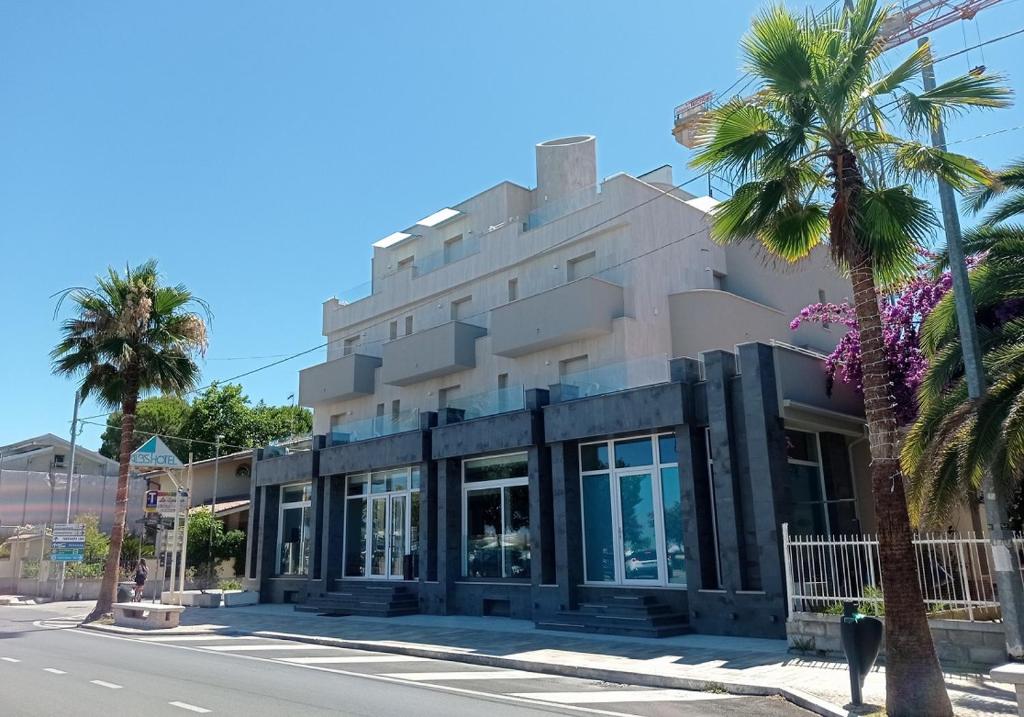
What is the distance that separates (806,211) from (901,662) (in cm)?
585

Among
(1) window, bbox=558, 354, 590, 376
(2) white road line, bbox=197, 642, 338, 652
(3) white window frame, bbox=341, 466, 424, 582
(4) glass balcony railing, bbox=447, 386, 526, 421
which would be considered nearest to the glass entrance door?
(4) glass balcony railing, bbox=447, 386, 526, 421

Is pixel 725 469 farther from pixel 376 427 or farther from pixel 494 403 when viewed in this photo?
pixel 376 427

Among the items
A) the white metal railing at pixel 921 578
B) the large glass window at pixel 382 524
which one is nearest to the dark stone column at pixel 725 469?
the white metal railing at pixel 921 578

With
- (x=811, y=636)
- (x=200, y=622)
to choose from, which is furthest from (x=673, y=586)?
(x=200, y=622)

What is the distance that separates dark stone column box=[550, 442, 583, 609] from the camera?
18.4 meters

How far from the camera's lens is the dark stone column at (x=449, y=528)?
71.5ft

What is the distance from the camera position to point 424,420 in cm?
2359

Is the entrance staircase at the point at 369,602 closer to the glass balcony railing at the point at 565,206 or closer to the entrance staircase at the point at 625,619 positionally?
the entrance staircase at the point at 625,619

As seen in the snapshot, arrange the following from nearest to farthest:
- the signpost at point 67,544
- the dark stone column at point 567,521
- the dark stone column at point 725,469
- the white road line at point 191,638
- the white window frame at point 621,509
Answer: the dark stone column at point 725,469
the white window frame at point 621,509
the white road line at point 191,638
the dark stone column at point 567,521
the signpost at point 67,544

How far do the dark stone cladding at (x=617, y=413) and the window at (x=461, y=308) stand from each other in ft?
30.8

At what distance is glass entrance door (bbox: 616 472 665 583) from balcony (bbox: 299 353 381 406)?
47.4 feet

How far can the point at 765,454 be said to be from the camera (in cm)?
1554

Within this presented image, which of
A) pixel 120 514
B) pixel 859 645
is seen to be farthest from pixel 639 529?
pixel 120 514

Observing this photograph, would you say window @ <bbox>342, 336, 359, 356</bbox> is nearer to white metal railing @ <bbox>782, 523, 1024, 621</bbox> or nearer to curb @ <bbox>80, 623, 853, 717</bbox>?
curb @ <bbox>80, 623, 853, 717</bbox>
